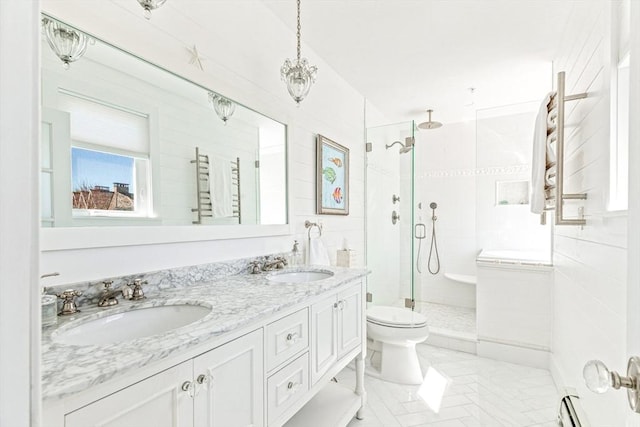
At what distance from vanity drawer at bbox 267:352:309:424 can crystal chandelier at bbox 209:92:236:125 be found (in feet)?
4.10

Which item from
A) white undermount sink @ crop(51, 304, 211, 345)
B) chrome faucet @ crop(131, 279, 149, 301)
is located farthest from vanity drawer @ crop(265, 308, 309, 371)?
chrome faucet @ crop(131, 279, 149, 301)

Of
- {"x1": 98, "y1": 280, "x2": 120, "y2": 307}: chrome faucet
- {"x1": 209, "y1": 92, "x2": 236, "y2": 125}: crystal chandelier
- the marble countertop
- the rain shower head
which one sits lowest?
the marble countertop

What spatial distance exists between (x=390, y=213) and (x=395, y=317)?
1.01 meters

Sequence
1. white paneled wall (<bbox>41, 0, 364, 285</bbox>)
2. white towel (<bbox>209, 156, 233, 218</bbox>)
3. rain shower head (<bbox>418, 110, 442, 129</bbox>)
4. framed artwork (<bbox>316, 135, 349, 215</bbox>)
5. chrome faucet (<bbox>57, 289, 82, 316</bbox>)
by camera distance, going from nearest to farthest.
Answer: chrome faucet (<bbox>57, 289, 82, 316</bbox>) → white paneled wall (<bbox>41, 0, 364, 285</bbox>) → white towel (<bbox>209, 156, 233, 218</bbox>) → framed artwork (<bbox>316, 135, 349, 215</bbox>) → rain shower head (<bbox>418, 110, 442, 129</bbox>)

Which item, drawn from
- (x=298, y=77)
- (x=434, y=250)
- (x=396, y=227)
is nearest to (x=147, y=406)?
(x=298, y=77)

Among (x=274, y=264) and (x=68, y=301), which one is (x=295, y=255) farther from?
(x=68, y=301)

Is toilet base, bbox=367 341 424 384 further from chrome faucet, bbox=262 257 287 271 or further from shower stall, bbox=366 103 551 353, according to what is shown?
chrome faucet, bbox=262 257 287 271

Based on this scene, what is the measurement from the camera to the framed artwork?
2428mm

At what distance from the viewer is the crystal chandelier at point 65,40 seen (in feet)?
3.26

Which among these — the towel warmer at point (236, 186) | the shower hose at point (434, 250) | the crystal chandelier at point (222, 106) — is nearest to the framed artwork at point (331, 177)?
the towel warmer at point (236, 186)

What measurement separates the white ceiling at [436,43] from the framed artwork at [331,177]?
61cm

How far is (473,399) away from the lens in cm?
209

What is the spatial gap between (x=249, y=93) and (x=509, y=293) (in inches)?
106

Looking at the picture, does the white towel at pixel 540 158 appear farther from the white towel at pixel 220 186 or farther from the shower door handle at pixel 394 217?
the white towel at pixel 220 186
